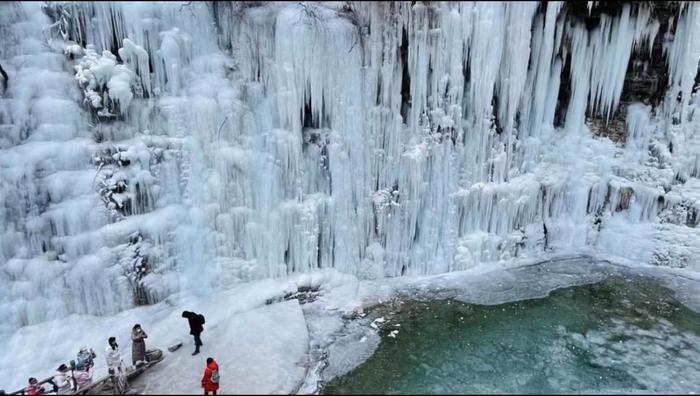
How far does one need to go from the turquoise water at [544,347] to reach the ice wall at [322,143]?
2094mm

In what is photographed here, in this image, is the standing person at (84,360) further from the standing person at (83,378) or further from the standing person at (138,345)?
the standing person at (138,345)

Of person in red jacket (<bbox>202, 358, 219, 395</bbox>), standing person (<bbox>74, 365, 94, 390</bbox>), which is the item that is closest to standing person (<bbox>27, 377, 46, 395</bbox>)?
standing person (<bbox>74, 365, 94, 390</bbox>)

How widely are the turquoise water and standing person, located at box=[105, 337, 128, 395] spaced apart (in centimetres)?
332

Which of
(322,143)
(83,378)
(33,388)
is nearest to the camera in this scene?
(33,388)

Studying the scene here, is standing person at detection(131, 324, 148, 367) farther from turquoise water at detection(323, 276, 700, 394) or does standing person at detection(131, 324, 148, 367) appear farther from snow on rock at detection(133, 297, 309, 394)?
turquoise water at detection(323, 276, 700, 394)

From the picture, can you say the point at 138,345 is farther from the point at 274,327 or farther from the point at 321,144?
the point at 321,144

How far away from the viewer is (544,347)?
9820 mm

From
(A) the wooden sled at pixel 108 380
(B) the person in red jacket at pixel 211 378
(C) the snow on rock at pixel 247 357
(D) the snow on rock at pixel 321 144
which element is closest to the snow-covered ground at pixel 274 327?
(C) the snow on rock at pixel 247 357

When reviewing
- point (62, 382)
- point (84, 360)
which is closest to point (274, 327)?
point (84, 360)

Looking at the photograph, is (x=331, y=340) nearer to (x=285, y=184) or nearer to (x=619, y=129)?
(x=285, y=184)

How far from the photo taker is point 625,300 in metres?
11.4

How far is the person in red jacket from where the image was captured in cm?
799

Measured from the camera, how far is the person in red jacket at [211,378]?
799 centimetres

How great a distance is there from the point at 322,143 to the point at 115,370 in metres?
6.29
